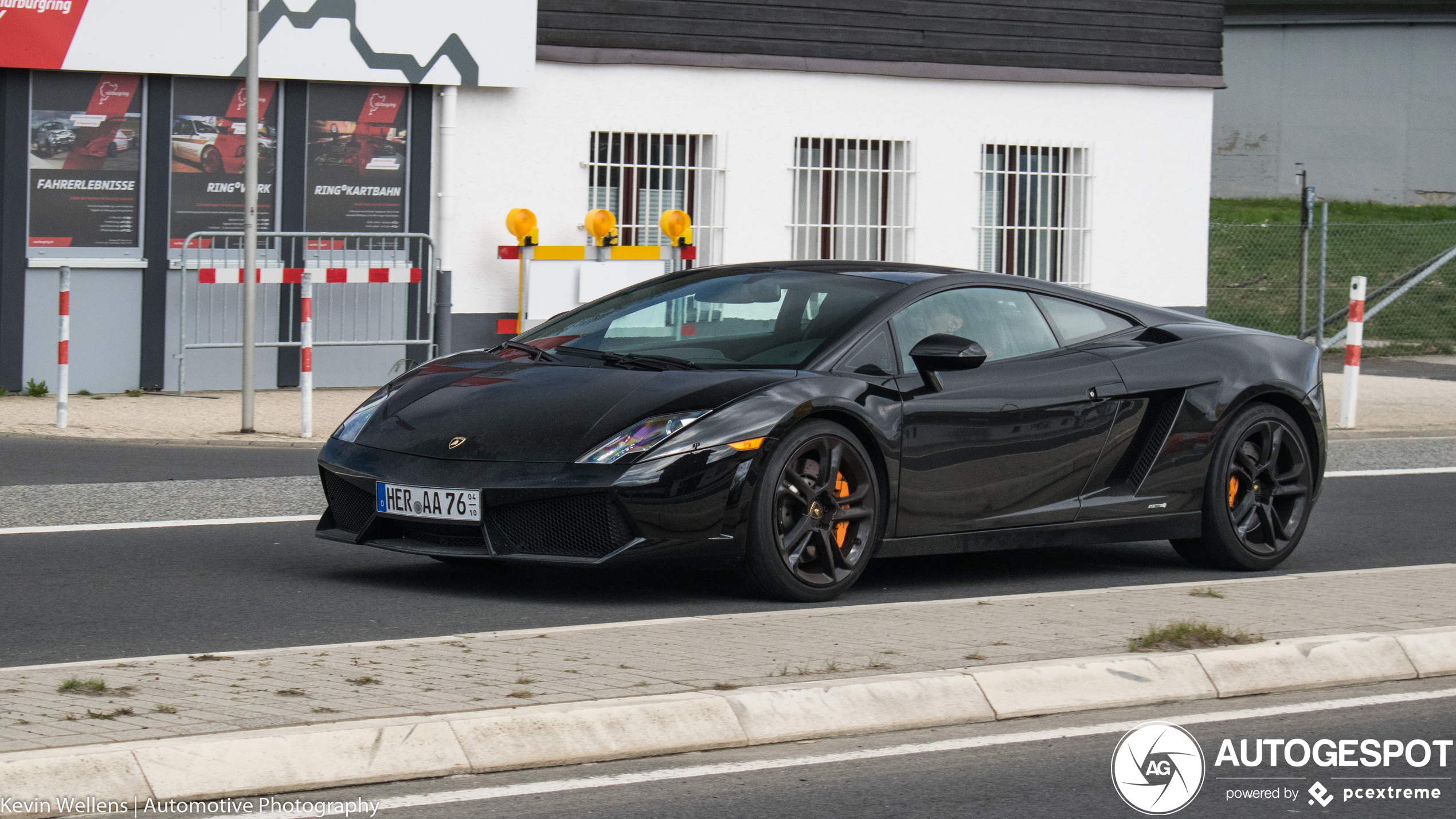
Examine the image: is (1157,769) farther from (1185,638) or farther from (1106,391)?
(1106,391)

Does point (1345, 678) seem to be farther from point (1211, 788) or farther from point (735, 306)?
point (735, 306)

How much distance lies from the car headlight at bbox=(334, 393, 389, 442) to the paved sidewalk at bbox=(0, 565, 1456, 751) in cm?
150

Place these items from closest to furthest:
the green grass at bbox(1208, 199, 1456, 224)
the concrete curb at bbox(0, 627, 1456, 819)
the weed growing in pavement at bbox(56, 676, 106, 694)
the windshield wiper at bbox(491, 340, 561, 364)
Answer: the concrete curb at bbox(0, 627, 1456, 819)
the weed growing in pavement at bbox(56, 676, 106, 694)
the windshield wiper at bbox(491, 340, 561, 364)
the green grass at bbox(1208, 199, 1456, 224)

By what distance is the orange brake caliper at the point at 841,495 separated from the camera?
7.23 metres

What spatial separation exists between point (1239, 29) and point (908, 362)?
33.6m

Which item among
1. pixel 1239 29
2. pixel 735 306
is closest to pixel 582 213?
pixel 735 306

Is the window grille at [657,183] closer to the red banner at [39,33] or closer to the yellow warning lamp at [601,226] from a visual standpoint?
the yellow warning lamp at [601,226]

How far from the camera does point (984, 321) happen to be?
794 centimetres

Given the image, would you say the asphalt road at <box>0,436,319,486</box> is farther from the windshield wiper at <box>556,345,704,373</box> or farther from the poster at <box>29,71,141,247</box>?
the windshield wiper at <box>556,345,704,373</box>

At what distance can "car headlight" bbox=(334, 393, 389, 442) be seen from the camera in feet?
24.4

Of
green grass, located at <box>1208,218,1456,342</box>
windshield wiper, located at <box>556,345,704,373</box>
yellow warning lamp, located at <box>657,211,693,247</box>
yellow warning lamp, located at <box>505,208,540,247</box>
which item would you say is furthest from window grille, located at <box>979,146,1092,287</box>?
windshield wiper, located at <box>556,345,704,373</box>

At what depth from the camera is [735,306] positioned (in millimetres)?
7832

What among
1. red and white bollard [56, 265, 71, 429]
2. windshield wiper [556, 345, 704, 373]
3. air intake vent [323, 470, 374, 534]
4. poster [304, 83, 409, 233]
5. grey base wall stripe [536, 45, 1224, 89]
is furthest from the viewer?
grey base wall stripe [536, 45, 1224, 89]

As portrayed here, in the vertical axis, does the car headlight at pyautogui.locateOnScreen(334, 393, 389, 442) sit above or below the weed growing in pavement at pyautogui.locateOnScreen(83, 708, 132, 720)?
above
